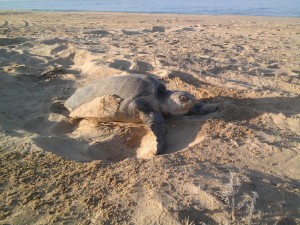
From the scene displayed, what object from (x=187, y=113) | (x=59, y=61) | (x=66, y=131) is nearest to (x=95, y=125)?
(x=66, y=131)

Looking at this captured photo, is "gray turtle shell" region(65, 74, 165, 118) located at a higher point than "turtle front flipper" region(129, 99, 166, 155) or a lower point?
higher

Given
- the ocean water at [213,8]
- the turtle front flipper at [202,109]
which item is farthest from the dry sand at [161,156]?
the ocean water at [213,8]

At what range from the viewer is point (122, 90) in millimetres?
3439

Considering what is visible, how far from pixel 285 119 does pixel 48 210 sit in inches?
113

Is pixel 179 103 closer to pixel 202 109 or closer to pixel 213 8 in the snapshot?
pixel 202 109

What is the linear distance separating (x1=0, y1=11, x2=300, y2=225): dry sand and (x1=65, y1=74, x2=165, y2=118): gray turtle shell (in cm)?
31

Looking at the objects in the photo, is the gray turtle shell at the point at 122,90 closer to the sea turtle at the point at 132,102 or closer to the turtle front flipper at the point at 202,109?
the sea turtle at the point at 132,102

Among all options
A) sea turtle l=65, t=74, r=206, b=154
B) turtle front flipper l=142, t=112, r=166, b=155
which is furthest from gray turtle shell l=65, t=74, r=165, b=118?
turtle front flipper l=142, t=112, r=166, b=155

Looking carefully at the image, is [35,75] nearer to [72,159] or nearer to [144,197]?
[72,159]

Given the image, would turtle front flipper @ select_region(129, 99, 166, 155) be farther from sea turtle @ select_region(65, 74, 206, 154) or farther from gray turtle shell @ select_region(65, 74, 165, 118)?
gray turtle shell @ select_region(65, 74, 165, 118)

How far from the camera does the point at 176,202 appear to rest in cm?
198

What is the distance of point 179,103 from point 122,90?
733 millimetres

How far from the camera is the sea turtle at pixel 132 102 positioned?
3.33 meters

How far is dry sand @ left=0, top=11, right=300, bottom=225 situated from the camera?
6.32ft
